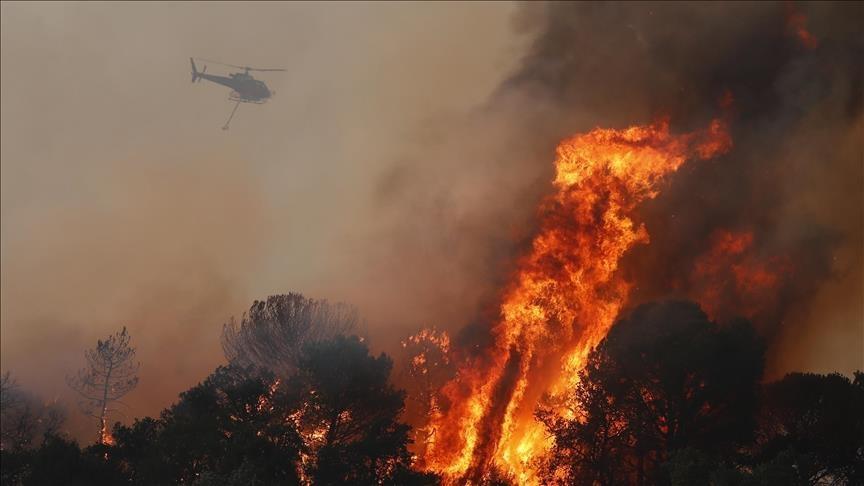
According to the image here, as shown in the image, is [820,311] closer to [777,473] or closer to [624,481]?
[624,481]

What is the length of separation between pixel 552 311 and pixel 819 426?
24.2m

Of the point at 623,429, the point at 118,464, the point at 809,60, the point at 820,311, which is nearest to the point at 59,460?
the point at 118,464

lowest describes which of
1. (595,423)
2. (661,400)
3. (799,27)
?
(595,423)

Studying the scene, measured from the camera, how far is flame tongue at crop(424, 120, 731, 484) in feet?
219

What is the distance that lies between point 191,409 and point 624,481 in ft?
115

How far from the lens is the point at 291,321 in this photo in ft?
246

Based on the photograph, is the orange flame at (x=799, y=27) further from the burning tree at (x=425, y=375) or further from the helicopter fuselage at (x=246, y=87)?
the helicopter fuselage at (x=246, y=87)

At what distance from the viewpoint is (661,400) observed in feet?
180

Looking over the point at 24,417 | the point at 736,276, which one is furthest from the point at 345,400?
the point at 24,417

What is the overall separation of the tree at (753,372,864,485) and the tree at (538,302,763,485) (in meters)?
1.89

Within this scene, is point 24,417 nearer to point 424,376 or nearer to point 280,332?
point 280,332

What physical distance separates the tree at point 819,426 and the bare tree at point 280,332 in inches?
1601

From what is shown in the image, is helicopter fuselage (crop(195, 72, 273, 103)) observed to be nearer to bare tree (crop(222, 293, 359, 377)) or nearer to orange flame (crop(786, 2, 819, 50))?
bare tree (crop(222, 293, 359, 377))

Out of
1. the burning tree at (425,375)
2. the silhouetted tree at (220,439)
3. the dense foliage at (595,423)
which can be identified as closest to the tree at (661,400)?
the dense foliage at (595,423)
